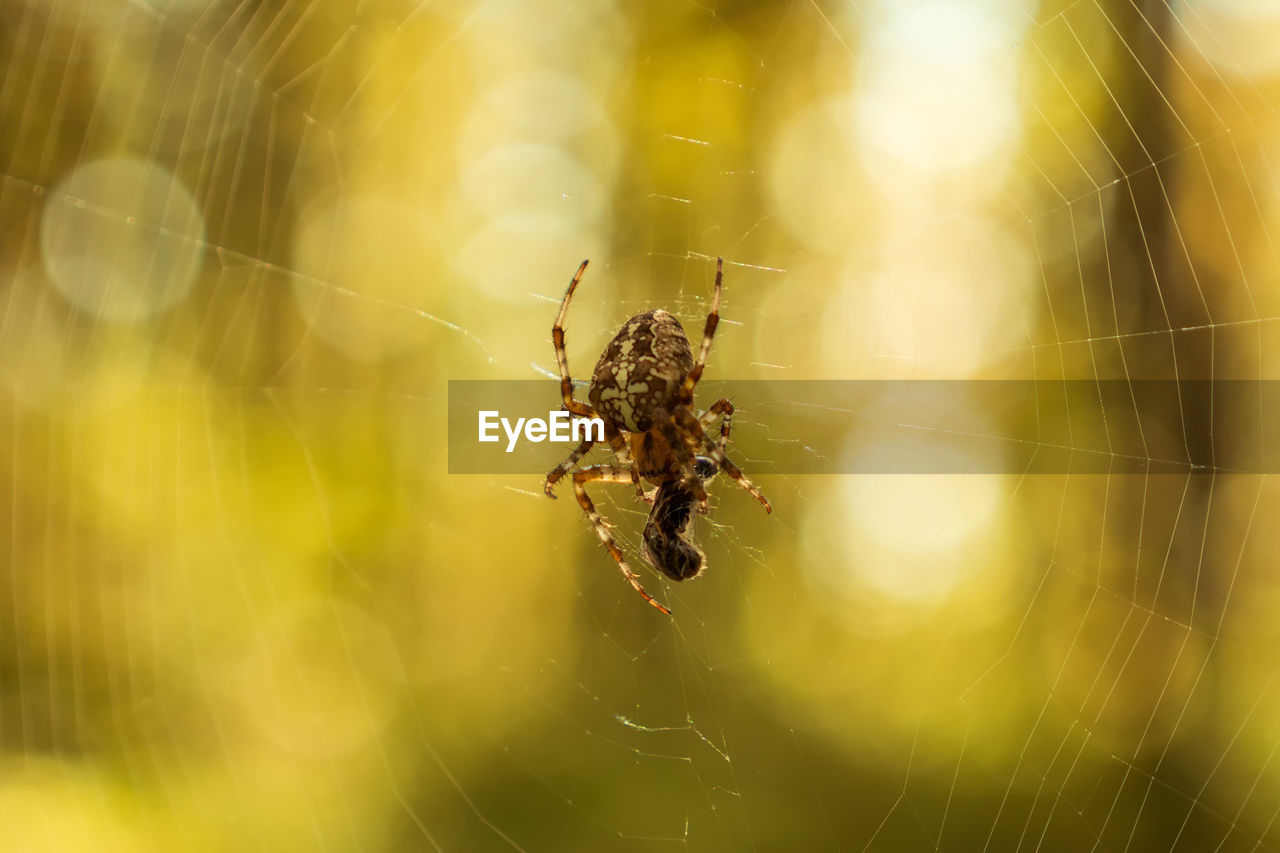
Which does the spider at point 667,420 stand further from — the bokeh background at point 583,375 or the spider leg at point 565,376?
the bokeh background at point 583,375

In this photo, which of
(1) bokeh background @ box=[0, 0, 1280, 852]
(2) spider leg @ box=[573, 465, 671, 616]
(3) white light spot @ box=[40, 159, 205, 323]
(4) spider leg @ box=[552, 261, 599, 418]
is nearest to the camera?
(4) spider leg @ box=[552, 261, 599, 418]

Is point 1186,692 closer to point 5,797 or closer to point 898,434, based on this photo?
point 898,434

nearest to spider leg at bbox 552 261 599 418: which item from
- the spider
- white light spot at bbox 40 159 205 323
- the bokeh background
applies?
the spider

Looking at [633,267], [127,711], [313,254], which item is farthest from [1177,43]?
[127,711]

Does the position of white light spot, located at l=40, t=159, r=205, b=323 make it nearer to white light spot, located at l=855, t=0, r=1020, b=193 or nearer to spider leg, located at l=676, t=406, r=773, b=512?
spider leg, located at l=676, t=406, r=773, b=512

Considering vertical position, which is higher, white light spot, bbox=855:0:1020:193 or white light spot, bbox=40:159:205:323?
white light spot, bbox=855:0:1020:193

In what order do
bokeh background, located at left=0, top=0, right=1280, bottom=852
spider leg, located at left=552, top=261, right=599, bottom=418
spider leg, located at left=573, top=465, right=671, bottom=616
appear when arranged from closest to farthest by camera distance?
spider leg, located at left=552, top=261, right=599, bottom=418, spider leg, located at left=573, top=465, right=671, bottom=616, bokeh background, located at left=0, top=0, right=1280, bottom=852

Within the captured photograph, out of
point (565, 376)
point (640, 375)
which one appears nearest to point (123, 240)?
point (565, 376)
